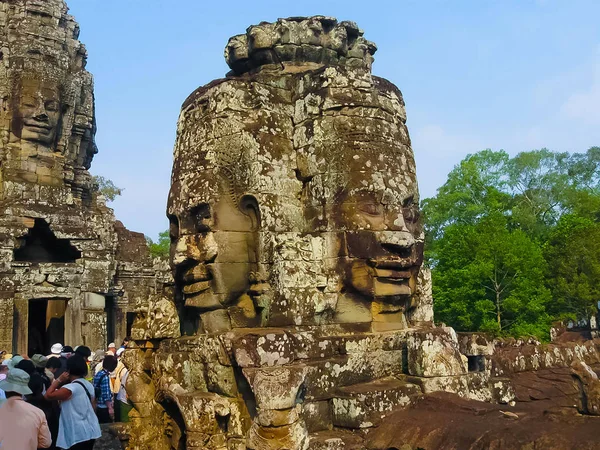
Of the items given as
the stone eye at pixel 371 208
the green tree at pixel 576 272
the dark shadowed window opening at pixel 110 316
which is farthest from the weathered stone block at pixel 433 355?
the green tree at pixel 576 272

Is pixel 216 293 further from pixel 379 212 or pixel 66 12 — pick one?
pixel 66 12

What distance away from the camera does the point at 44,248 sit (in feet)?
68.8

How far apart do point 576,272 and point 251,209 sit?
2805cm

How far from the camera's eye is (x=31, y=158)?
2034cm

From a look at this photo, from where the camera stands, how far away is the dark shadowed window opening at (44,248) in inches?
786

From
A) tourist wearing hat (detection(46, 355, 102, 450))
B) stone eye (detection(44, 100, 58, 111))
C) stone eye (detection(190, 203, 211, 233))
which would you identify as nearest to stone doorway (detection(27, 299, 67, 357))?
stone eye (detection(44, 100, 58, 111))

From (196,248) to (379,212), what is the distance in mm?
1986

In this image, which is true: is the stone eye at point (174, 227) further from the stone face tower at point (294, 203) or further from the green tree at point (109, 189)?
the green tree at point (109, 189)

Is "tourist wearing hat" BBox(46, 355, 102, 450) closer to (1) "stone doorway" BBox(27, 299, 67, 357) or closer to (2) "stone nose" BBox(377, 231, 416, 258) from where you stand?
(2) "stone nose" BBox(377, 231, 416, 258)

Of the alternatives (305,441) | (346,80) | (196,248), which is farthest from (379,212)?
(305,441)

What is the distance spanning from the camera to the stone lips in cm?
767

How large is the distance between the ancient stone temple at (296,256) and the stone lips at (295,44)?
17mm

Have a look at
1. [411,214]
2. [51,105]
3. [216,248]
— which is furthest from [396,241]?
[51,105]

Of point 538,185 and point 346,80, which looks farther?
point 538,185
